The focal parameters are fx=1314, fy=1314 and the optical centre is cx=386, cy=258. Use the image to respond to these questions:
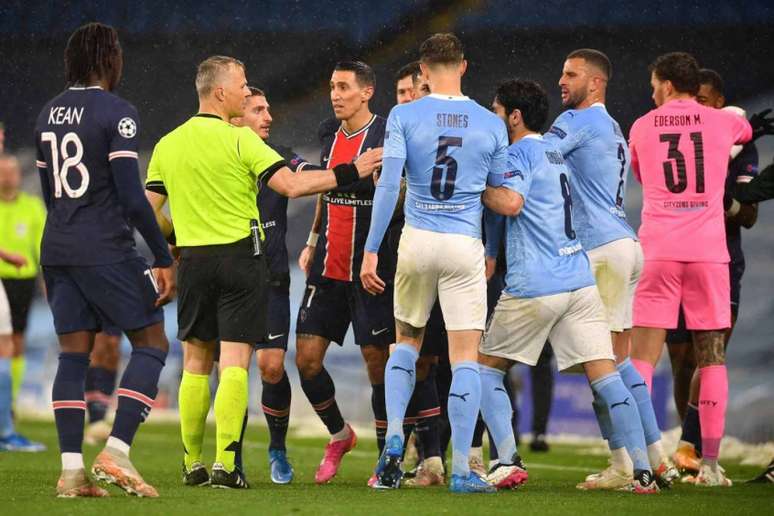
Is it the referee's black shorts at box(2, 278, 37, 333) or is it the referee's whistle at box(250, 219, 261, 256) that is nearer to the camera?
the referee's whistle at box(250, 219, 261, 256)

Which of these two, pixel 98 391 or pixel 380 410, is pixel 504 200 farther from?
pixel 98 391

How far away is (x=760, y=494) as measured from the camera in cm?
630

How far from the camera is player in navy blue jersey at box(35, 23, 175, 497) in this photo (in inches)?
218

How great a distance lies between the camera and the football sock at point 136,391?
221 inches

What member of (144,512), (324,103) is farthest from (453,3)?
(144,512)

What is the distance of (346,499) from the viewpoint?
221 inches

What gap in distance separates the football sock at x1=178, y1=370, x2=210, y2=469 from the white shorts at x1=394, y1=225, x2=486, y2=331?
1049mm

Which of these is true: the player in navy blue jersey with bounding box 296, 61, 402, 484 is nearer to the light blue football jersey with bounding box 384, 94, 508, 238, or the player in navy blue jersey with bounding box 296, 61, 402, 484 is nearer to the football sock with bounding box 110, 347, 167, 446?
the light blue football jersey with bounding box 384, 94, 508, 238

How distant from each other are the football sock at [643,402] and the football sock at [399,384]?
3.83 ft

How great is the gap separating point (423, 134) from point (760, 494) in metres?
2.38

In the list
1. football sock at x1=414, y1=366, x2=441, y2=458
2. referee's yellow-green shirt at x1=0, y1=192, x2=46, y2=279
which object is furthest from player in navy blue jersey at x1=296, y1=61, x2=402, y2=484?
referee's yellow-green shirt at x1=0, y1=192, x2=46, y2=279

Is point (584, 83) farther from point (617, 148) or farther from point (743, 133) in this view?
point (743, 133)

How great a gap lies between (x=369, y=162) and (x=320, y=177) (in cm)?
30

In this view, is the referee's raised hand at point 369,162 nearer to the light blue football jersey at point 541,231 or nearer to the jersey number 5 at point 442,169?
the jersey number 5 at point 442,169
